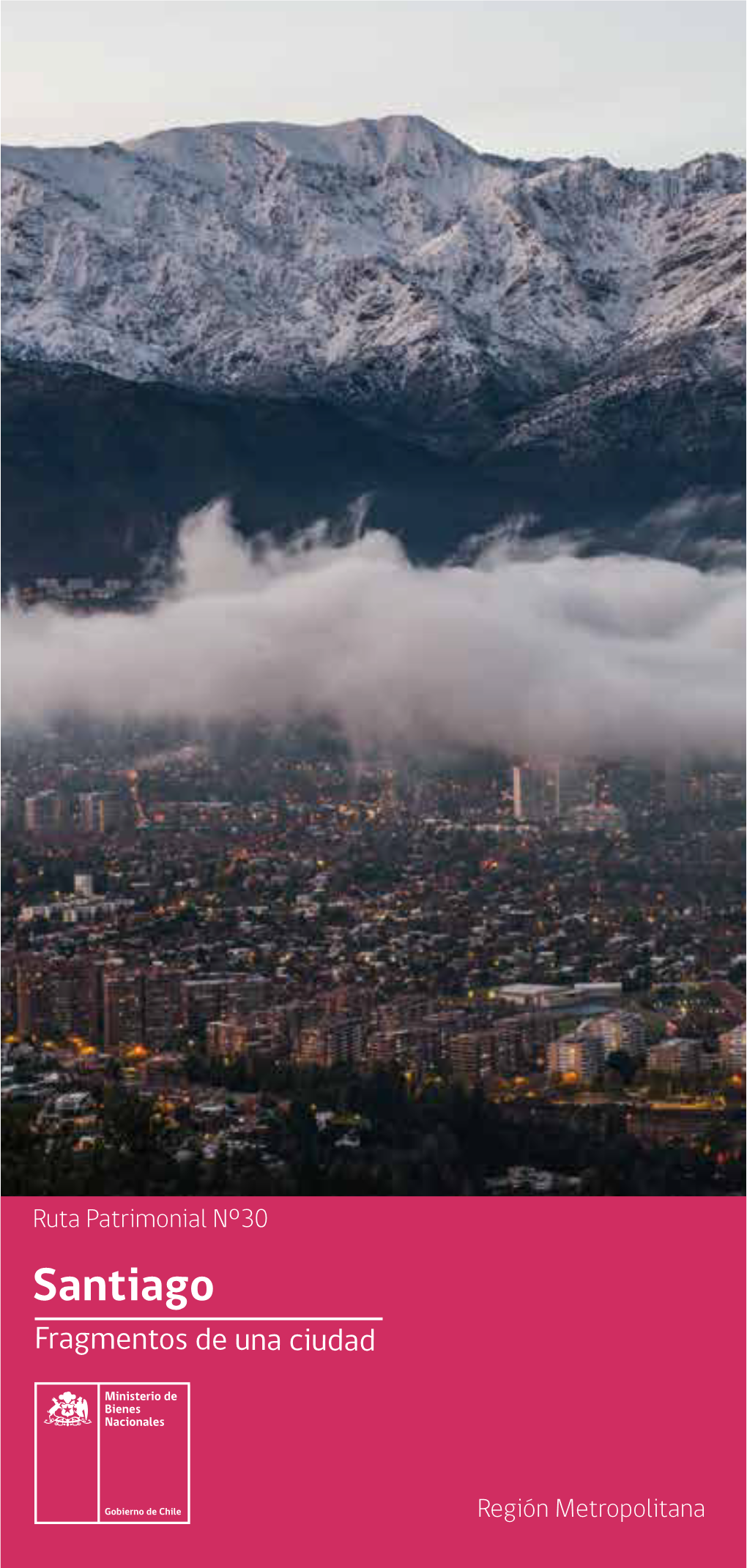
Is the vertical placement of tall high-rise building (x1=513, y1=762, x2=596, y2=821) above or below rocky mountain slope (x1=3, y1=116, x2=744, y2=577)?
below

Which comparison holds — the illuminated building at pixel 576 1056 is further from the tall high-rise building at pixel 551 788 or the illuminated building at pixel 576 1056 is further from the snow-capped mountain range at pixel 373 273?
the snow-capped mountain range at pixel 373 273

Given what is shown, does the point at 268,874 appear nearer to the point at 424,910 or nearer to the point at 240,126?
the point at 424,910

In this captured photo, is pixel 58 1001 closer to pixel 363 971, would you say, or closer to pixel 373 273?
pixel 363 971
